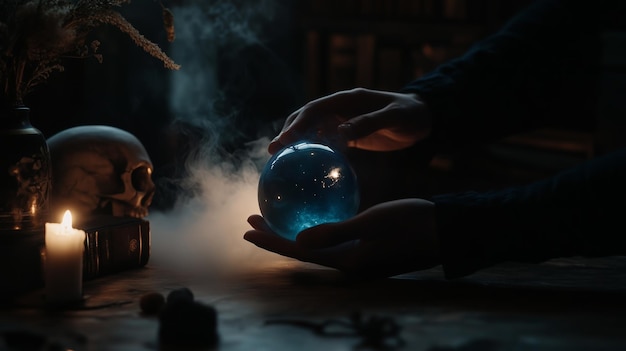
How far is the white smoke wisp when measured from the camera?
1.90m

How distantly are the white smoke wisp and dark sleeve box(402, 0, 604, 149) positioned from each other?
23.0 inches

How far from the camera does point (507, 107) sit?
2355 mm

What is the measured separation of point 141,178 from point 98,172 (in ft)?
0.46

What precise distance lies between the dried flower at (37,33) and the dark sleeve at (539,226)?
2.36 feet

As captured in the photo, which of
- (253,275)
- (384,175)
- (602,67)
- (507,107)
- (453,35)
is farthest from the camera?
(453,35)

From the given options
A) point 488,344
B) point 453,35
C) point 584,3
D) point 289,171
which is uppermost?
point 453,35

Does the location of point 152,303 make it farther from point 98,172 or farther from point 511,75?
point 511,75

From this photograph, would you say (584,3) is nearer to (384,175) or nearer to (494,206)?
(384,175)

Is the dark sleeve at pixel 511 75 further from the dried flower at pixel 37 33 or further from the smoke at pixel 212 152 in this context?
the dried flower at pixel 37 33

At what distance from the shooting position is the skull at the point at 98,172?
79.8 inches

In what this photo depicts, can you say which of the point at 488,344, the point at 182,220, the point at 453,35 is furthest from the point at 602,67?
the point at 488,344

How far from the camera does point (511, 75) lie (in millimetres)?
2314

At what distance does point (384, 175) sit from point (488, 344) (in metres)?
1.46

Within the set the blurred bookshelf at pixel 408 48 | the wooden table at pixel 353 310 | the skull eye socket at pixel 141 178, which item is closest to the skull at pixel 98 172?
the skull eye socket at pixel 141 178
